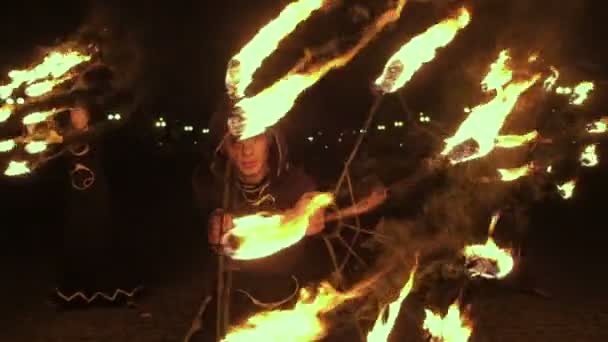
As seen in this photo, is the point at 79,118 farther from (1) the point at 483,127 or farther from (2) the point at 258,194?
(1) the point at 483,127

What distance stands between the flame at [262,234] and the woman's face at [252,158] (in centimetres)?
45

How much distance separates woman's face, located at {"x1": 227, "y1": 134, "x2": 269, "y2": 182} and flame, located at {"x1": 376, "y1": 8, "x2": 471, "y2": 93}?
0.71 metres

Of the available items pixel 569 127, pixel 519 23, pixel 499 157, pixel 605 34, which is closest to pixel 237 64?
pixel 499 157

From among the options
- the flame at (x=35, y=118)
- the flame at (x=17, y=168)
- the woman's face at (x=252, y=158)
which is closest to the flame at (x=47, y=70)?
the flame at (x=35, y=118)

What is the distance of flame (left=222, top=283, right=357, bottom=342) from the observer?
152 inches

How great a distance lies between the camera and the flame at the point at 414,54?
3.83 m

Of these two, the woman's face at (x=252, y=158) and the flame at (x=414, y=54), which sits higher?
the flame at (x=414, y=54)

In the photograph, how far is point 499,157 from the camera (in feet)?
22.1

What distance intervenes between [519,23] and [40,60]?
3.61 m

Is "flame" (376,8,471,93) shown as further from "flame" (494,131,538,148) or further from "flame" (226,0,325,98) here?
"flame" (494,131,538,148)

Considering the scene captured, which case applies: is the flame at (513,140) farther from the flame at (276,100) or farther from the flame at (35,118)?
the flame at (35,118)

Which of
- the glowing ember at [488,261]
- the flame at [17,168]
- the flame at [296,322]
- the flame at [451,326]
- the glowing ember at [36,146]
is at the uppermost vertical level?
the glowing ember at [36,146]

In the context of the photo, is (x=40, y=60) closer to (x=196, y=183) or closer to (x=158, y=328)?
(x=158, y=328)

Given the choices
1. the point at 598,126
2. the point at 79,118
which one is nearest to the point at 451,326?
the point at 598,126
